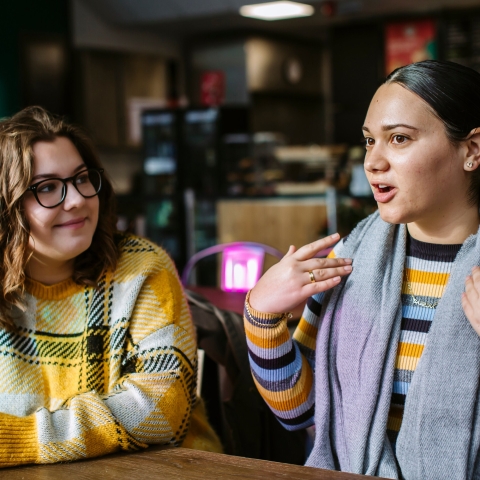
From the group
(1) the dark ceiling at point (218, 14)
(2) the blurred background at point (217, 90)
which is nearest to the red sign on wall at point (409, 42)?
(2) the blurred background at point (217, 90)

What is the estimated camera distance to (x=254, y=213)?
19.0 feet

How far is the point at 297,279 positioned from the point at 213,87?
6871 mm

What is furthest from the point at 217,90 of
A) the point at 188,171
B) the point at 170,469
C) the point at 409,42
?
the point at 170,469

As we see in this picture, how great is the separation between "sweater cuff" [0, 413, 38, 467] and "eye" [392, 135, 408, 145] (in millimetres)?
826

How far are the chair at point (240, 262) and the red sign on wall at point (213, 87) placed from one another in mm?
4971

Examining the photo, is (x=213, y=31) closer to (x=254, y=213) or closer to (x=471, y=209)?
(x=254, y=213)

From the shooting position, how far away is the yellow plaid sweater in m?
1.35

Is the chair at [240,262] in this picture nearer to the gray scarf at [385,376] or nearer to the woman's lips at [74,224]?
the woman's lips at [74,224]

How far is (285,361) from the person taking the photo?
130 centimetres

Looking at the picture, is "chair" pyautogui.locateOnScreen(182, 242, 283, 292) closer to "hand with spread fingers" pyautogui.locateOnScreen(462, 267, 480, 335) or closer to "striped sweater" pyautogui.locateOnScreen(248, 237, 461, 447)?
"striped sweater" pyautogui.locateOnScreen(248, 237, 461, 447)

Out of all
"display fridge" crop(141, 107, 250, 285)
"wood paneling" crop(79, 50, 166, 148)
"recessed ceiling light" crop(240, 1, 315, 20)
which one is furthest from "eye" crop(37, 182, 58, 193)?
"wood paneling" crop(79, 50, 166, 148)

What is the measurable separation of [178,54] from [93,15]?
1.22 metres

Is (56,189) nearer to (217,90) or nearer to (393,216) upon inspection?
(393,216)

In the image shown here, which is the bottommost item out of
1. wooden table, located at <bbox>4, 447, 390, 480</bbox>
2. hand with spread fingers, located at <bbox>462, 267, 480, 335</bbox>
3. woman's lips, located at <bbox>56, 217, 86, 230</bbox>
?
wooden table, located at <bbox>4, 447, 390, 480</bbox>
